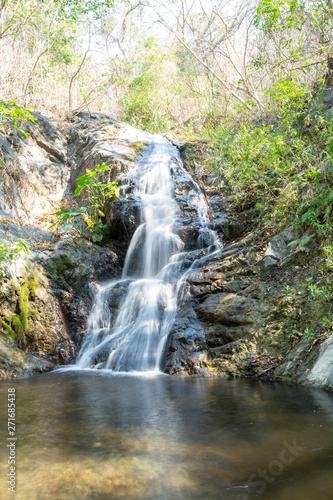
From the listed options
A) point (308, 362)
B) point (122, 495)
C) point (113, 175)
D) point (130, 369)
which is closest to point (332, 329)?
point (308, 362)

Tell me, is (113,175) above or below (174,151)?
below

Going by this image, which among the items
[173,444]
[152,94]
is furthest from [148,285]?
[152,94]

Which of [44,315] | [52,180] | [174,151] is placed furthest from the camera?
[174,151]

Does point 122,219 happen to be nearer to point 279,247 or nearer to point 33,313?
point 33,313

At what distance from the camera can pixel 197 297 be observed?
633 cm

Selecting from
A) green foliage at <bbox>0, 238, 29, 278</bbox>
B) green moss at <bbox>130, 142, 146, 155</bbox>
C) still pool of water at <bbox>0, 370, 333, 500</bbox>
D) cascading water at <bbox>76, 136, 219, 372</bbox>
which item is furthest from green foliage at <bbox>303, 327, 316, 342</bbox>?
green moss at <bbox>130, 142, 146, 155</bbox>

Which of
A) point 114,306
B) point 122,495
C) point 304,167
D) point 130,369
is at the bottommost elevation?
point 130,369

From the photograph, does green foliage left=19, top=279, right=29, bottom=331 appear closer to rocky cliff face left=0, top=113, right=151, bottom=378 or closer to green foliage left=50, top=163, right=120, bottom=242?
rocky cliff face left=0, top=113, right=151, bottom=378

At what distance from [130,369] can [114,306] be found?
1.76 meters

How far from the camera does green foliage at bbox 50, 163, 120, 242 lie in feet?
27.5

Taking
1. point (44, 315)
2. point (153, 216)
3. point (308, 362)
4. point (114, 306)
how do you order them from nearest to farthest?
point (308, 362) < point (44, 315) < point (114, 306) < point (153, 216)

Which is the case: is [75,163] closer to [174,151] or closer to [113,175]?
[113,175]

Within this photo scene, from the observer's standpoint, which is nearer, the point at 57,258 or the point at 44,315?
the point at 44,315

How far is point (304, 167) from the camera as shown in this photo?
6.87 m
